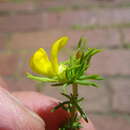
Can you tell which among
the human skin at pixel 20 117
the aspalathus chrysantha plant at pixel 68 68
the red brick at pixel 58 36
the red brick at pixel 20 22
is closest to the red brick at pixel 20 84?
the red brick at pixel 58 36

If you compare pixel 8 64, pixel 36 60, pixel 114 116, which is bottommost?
pixel 114 116

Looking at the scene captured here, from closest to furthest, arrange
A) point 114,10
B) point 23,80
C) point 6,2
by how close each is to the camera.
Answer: point 23,80 < point 114,10 < point 6,2

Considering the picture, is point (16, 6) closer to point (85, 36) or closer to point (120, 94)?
point (85, 36)

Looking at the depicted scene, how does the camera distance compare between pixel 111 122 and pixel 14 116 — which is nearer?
pixel 14 116

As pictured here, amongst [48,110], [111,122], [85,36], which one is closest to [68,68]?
[48,110]

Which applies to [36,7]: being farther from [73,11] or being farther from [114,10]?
[114,10]

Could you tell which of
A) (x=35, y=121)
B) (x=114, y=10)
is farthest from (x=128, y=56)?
(x=35, y=121)

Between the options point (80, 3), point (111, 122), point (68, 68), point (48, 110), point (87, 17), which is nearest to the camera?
point (68, 68)
